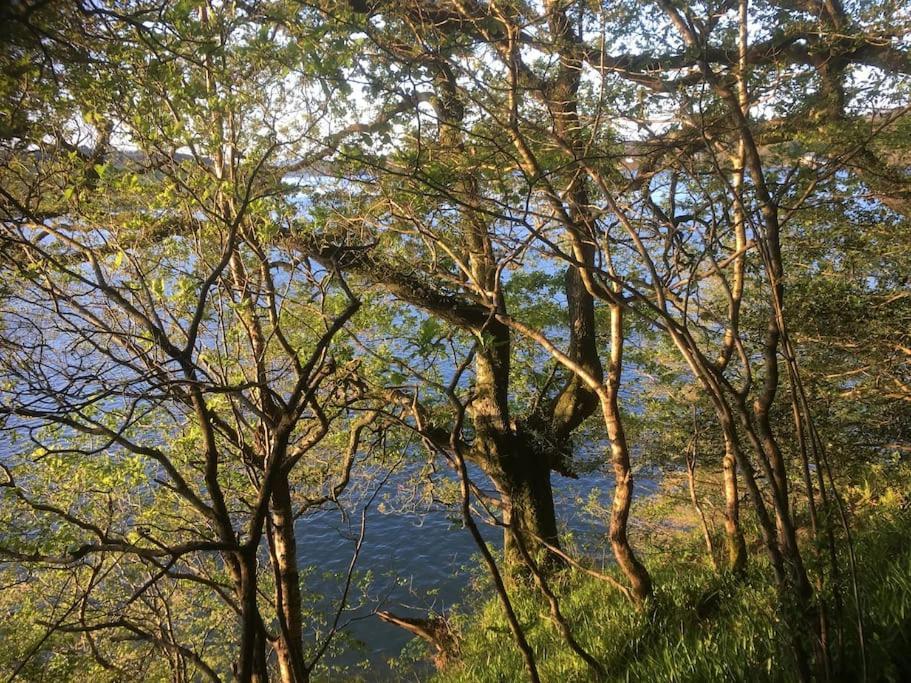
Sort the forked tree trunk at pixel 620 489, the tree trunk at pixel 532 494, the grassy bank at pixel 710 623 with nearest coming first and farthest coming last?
the grassy bank at pixel 710 623 < the forked tree trunk at pixel 620 489 < the tree trunk at pixel 532 494

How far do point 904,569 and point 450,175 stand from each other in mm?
4555

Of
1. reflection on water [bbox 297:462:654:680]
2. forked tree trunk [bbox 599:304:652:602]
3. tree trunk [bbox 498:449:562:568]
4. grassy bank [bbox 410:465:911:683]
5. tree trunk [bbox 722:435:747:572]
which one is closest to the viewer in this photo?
grassy bank [bbox 410:465:911:683]

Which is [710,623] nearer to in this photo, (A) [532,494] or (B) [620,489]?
(B) [620,489]

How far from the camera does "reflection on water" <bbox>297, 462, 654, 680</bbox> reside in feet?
37.1

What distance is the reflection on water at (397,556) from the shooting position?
37.1ft

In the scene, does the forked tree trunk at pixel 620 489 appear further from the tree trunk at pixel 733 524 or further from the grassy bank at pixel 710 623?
the tree trunk at pixel 733 524

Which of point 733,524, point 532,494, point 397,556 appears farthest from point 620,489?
point 397,556

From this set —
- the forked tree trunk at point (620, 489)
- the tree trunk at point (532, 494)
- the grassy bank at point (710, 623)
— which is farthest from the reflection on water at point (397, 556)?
the forked tree trunk at point (620, 489)

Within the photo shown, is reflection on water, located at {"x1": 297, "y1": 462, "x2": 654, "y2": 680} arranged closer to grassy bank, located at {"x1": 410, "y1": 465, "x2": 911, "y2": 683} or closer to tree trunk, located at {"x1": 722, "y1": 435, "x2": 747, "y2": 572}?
grassy bank, located at {"x1": 410, "y1": 465, "x2": 911, "y2": 683}

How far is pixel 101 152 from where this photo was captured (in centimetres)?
409

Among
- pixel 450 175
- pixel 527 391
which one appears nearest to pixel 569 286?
pixel 527 391

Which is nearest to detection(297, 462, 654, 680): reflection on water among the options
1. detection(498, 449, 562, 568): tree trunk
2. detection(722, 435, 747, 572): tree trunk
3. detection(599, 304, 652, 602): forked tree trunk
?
detection(498, 449, 562, 568): tree trunk

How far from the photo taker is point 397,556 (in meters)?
13.4

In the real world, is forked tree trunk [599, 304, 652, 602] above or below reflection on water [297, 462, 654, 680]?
above
